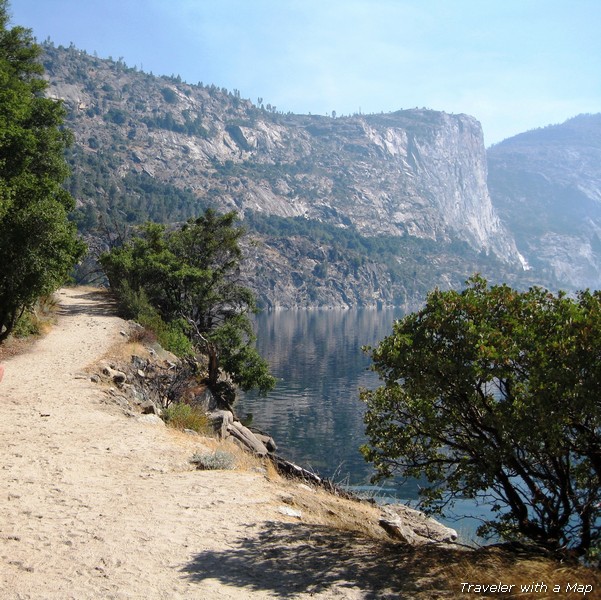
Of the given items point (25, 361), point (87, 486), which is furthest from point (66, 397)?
point (87, 486)

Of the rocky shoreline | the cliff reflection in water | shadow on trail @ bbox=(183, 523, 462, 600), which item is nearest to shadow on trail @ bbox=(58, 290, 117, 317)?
the rocky shoreline

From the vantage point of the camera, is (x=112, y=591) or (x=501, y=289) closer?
(x=112, y=591)

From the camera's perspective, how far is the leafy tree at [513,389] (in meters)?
6.18

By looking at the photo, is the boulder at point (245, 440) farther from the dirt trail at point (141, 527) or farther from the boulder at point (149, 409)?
the dirt trail at point (141, 527)

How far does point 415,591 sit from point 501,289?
384cm

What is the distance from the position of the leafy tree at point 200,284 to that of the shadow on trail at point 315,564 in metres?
22.3

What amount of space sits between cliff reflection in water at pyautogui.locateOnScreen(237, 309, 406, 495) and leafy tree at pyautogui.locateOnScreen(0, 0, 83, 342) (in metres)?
11.7

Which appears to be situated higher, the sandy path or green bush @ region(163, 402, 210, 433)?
the sandy path

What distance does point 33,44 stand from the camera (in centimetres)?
2841

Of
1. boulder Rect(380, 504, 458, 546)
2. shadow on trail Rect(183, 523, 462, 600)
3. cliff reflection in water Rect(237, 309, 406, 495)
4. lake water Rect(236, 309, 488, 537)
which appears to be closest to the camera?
shadow on trail Rect(183, 523, 462, 600)

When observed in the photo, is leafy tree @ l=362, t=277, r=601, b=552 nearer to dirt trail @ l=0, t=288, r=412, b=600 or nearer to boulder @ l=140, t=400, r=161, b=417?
dirt trail @ l=0, t=288, r=412, b=600

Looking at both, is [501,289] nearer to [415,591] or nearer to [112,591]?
[415,591]

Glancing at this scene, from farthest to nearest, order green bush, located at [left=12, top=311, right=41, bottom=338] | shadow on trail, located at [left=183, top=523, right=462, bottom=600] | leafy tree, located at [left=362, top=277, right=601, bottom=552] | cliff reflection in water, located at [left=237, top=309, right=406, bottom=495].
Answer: cliff reflection in water, located at [left=237, top=309, right=406, bottom=495] < green bush, located at [left=12, top=311, right=41, bottom=338] < shadow on trail, located at [left=183, top=523, right=462, bottom=600] < leafy tree, located at [left=362, top=277, right=601, bottom=552]

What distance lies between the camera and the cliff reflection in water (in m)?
31.0
